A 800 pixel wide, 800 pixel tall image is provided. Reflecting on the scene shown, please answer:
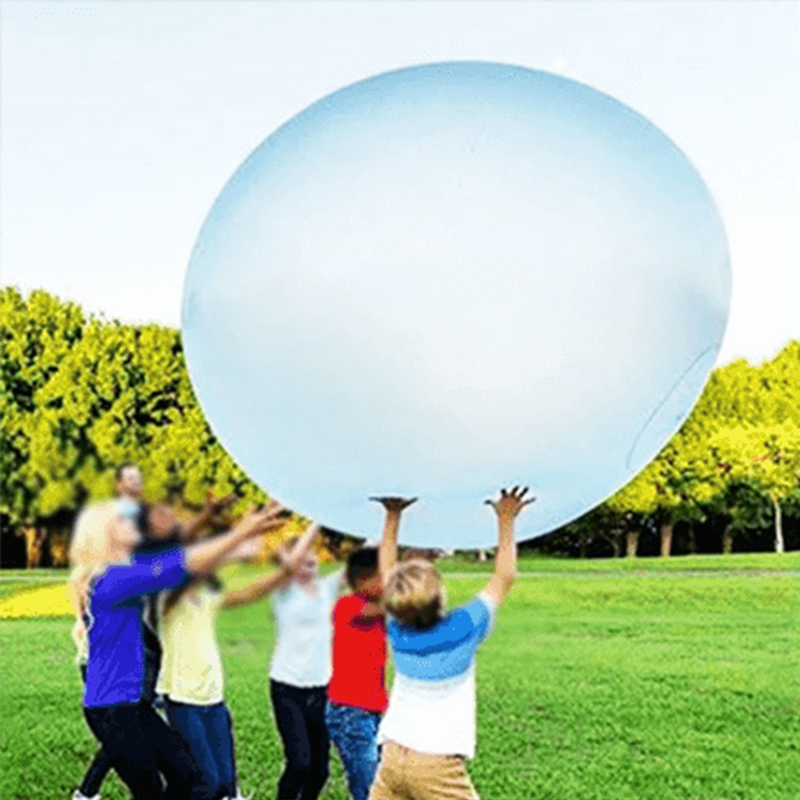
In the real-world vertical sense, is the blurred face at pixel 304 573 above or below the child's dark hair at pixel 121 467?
below

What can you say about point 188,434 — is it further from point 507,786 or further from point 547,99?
point 507,786

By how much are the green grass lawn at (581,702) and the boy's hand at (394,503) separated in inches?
28.4

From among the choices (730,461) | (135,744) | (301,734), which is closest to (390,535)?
(135,744)

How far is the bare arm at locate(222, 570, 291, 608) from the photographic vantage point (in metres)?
2.17

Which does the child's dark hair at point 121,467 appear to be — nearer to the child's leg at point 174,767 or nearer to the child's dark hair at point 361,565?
the child's dark hair at point 361,565

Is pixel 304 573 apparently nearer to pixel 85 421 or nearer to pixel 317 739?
pixel 85 421

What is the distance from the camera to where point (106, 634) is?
5316mm

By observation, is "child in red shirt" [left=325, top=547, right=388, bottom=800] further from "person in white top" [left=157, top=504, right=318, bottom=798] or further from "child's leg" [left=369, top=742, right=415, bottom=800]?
"child's leg" [left=369, top=742, right=415, bottom=800]

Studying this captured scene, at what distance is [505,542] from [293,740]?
7.71 ft

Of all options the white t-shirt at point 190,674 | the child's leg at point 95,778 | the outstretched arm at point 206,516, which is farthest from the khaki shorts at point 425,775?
the child's leg at point 95,778

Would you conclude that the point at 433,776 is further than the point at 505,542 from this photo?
Yes

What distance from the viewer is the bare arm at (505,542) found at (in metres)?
3.92

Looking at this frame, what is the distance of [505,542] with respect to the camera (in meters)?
4.05

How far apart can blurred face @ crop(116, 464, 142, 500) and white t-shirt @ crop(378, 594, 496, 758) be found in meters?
1.99
